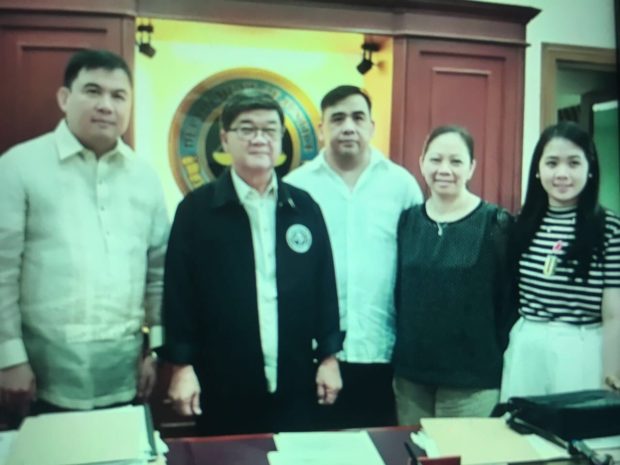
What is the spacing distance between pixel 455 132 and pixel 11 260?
106cm

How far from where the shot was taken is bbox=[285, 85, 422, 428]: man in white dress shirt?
162 cm

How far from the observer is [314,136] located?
1604 mm

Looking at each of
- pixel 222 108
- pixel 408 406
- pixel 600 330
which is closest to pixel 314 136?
pixel 222 108

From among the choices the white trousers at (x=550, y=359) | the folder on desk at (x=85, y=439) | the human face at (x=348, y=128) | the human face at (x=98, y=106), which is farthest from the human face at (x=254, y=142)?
the white trousers at (x=550, y=359)

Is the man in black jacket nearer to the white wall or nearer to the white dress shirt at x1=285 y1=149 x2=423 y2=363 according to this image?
the white dress shirt at x1=285 y1=149 x2=423 y2=363

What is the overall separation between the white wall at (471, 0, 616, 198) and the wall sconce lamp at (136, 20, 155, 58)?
0.83 metres

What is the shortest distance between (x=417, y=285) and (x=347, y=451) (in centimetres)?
43

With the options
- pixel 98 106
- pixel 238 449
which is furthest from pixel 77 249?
pixel 238 449

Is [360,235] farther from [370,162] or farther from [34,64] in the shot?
[34,64]

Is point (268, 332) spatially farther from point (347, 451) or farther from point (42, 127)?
point (42, 127)

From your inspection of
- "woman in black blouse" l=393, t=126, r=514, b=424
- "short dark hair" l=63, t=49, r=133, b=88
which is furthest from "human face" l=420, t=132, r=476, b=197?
"short dark hair" l=63, t=49, r=133, b=88

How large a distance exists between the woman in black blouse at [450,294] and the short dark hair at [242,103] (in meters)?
0.42

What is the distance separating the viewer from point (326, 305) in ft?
5.30

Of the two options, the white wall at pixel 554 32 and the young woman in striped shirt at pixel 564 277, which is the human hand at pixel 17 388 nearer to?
the young woman in striped shirt at pixel 564 277
